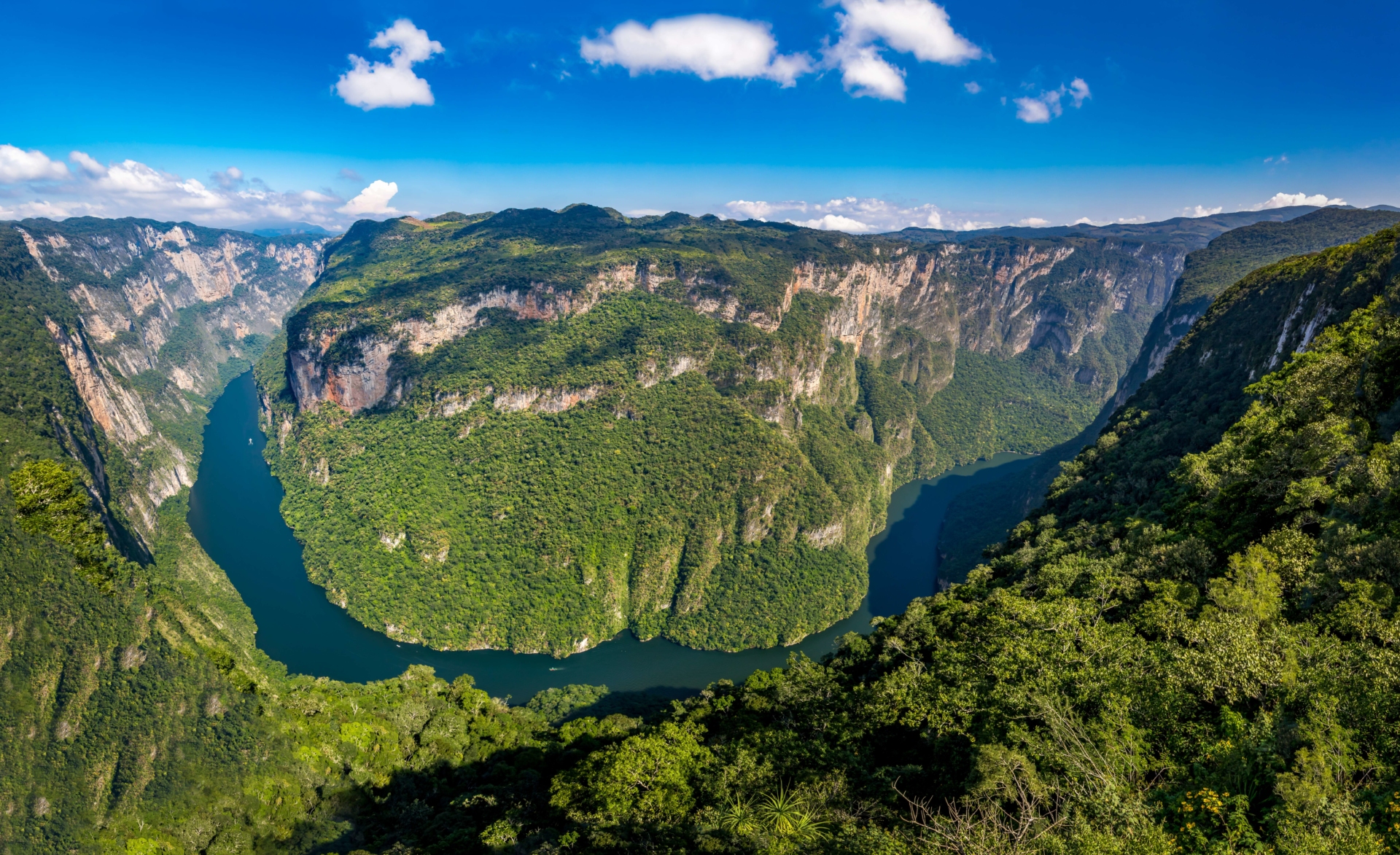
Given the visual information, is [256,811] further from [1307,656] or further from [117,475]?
[117,475]

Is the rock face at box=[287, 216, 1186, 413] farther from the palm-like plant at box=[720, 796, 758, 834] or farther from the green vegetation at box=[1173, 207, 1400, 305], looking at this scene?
the palm-like plant at box=[720, 796, 758, 834]

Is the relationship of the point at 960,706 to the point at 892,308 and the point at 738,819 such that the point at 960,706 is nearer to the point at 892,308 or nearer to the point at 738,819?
the point at 738,819

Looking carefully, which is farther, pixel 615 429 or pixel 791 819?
pixel 615 429

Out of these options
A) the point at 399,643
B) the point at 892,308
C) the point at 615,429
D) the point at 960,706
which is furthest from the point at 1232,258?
the point at 399,643

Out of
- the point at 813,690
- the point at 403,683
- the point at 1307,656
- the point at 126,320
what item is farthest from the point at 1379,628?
the point at 126,320

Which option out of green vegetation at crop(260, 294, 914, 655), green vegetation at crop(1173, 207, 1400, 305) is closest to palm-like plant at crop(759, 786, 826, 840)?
green vegetation at crop(260, 294, 914, 655)

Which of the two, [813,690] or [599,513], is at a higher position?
[813,690]

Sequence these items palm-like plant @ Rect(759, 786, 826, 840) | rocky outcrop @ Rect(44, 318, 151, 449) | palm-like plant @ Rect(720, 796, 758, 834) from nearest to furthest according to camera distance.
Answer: palm-like plant @ Rect(759, 786, 826, 840) → palm-like plant @ Rect(720, 796, 758, 834) → rocky outcrop @ Rect(44, 318, 151, 449)
